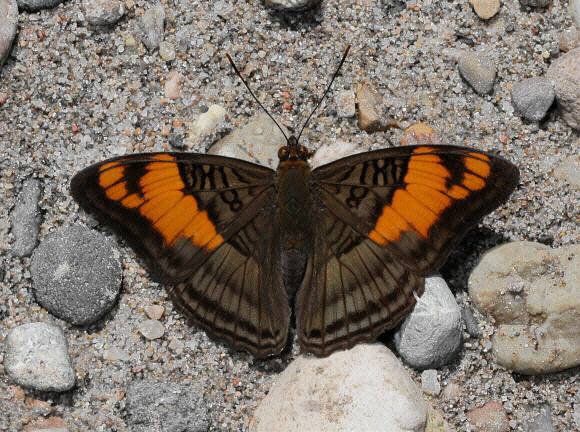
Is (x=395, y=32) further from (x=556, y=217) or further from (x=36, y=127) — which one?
(x=36, y=127)

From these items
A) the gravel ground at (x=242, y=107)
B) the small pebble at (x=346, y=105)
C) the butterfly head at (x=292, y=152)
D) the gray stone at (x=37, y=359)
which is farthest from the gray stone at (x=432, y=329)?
the gray stone at (x=37, y=359)

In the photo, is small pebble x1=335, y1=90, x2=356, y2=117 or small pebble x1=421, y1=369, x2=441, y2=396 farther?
small pebble x1=335, y1=90, x2=356, y2=117

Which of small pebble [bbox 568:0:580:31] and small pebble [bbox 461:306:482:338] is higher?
small pebble [bbox 568:0:580:31]

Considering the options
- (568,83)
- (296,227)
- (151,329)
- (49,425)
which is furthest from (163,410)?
(568,83)

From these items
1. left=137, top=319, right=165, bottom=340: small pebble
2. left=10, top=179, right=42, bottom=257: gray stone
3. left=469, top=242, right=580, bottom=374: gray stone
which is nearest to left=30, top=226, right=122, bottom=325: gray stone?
left=10, top=179, right=42, bottom=257: gray stone

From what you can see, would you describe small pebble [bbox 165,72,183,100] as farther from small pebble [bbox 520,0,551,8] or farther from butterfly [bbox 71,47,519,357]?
small pebble [bbox 520,0,551,8]

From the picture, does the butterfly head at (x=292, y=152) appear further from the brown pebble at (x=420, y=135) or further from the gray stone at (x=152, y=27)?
the gray stone at (x=152, y=27)
